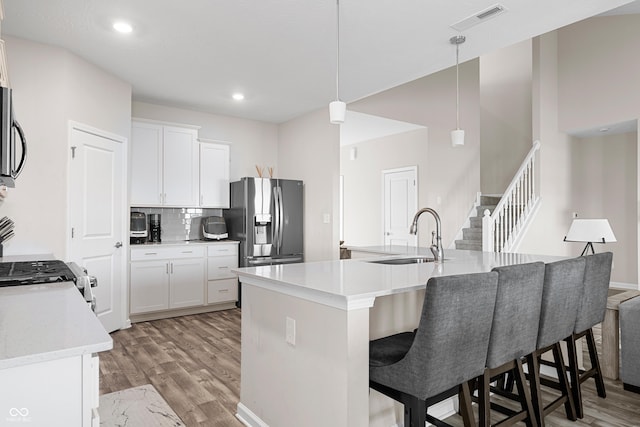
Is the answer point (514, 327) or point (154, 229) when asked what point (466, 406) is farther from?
point (154, 229)

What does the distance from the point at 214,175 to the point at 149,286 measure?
1.64 meters

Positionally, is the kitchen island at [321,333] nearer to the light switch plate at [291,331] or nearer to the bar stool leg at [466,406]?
the light switch plate at [291,331]

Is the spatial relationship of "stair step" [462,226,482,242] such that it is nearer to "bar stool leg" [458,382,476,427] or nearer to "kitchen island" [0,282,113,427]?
"bar stool leg" [458,382,476,427]

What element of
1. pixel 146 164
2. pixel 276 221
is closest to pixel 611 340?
pixel 276 221

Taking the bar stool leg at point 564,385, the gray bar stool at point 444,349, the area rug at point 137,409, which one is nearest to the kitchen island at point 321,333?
the gray bar stool at point 444,349

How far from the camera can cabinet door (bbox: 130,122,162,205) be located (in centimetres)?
461

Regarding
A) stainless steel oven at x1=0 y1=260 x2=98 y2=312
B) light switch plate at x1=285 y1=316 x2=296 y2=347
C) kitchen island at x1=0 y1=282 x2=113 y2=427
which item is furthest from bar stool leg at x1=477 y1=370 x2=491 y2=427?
stainless steel oven at x1=0 y1=260 x2=98 y2=312

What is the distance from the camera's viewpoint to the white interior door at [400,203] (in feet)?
23.4

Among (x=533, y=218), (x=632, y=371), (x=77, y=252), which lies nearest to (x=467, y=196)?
(x=533, y=218)

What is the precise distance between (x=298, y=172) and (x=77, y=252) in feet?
9.53

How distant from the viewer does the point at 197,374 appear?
302 centimetres

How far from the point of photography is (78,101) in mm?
3541

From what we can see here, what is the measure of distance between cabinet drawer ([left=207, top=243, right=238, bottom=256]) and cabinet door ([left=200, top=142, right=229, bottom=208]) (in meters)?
0.59

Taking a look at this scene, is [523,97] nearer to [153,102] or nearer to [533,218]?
[533,218]
